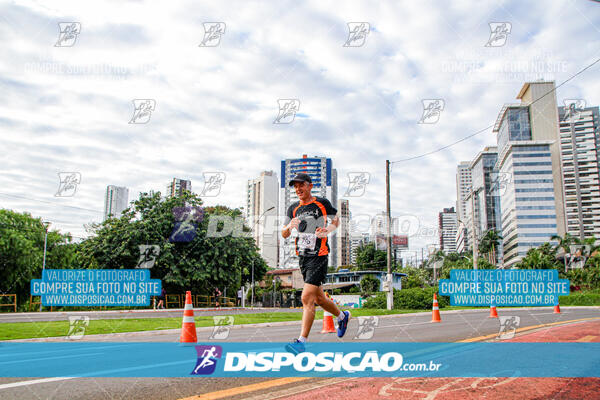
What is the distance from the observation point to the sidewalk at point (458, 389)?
9.57 feet

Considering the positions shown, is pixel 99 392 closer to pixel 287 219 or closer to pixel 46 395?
pixel 46 395

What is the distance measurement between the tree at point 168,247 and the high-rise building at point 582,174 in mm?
184586

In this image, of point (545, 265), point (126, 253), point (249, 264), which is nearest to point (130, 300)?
point (126, 253)

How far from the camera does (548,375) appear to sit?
12.0ft

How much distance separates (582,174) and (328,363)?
22015 centimetres

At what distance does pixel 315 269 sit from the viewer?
4.27m

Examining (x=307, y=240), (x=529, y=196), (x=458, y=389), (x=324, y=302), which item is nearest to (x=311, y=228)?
(x=307, y=240)

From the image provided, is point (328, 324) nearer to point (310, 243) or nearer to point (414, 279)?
point (310, 243)

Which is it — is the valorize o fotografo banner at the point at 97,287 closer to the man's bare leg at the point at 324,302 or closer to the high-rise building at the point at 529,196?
the man's bare leg at the point at 324,302

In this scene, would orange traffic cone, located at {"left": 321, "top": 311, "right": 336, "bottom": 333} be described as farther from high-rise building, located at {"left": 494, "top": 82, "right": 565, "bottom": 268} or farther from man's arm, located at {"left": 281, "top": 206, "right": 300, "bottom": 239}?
high-rise building, located at {"left": 494, "top": 82, "right": 565, "bottom": 268}

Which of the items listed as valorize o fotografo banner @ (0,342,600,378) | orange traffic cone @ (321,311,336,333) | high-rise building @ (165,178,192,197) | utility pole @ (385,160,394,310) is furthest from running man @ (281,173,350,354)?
high-rise building @ (165,178,192,197)

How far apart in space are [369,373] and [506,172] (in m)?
159

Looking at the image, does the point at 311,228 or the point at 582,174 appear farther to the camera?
the point at 582,174

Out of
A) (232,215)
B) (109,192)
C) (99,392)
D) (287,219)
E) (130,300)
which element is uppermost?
(109,192)
